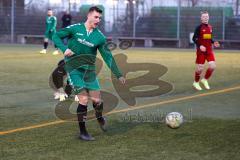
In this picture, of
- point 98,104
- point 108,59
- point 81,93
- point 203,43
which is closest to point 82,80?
point 81,93

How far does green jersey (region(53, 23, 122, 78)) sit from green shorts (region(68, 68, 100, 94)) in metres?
0.08

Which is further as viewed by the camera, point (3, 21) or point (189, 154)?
point (3, 21)

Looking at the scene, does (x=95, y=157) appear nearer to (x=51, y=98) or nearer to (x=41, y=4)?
(x=51, y=98)

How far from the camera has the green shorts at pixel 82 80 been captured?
8.32 meters

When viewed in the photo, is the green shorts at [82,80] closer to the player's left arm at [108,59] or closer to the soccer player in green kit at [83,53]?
the soccer player in green kit at [83,53]

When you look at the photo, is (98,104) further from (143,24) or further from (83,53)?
(143,24)

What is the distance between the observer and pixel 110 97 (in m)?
12.8

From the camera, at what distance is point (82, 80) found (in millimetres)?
8383

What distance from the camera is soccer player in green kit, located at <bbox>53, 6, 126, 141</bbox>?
8.23 metres

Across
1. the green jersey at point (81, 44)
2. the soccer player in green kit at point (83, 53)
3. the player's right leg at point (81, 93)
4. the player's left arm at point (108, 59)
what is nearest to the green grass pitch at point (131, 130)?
the player's right leg at point (81, 93)

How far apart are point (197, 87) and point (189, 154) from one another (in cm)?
713

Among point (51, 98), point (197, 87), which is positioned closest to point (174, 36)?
point (197, 87)

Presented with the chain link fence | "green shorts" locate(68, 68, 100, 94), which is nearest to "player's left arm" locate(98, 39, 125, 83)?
"green shorts" locate(68, 68, 100, 94)

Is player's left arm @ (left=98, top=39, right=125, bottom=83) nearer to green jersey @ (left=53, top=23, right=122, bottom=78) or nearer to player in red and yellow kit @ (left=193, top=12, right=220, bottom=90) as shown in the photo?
green jersey @ (left=53, top=23, right=122, bottom=78)
